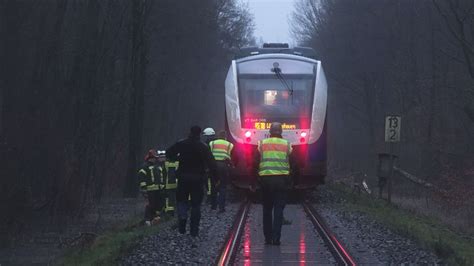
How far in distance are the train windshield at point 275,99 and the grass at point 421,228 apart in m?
2.65

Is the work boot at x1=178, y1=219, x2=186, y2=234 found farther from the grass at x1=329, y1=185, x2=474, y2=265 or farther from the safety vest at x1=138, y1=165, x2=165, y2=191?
the safety vest at x1=138, y1=165, x2=165, y2=191

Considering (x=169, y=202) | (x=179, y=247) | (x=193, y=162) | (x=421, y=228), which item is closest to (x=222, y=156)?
(x=169, y=202)

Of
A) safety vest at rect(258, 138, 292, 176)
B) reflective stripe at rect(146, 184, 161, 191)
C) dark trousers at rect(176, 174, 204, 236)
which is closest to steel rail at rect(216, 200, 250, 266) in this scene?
dark trousers at rect(176, 174, 204, 236)

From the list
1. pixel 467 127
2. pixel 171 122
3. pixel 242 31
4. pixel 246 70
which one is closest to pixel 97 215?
pixel 246 70

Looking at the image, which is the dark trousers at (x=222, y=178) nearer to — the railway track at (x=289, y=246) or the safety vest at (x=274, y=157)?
the railway track at (x=289, y=246)

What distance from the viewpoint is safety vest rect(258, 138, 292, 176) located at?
45.1 feet

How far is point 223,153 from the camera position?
19297 millimetres

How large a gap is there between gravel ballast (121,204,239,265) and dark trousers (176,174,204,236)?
0.32 meters

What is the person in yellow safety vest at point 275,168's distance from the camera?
45.1 feet

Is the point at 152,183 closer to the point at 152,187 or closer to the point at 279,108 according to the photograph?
the point at 152,187

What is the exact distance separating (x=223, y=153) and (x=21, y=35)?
638cm

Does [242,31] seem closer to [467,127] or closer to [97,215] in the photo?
[467,127]

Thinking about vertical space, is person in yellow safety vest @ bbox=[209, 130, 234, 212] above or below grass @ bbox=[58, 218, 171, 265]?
above

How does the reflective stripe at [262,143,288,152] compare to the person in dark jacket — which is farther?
the person in dark jacket
